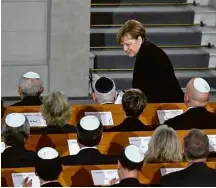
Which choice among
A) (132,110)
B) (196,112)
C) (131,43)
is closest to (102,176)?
(132,110)

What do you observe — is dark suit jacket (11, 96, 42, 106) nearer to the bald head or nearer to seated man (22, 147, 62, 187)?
the bald head

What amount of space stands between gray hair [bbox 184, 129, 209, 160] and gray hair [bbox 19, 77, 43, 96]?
2298 mm

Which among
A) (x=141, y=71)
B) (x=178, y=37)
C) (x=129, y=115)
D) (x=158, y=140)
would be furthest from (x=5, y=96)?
(x=158, y=140)

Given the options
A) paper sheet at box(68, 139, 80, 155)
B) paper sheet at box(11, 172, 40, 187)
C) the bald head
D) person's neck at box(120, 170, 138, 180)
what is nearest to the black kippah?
the bald head

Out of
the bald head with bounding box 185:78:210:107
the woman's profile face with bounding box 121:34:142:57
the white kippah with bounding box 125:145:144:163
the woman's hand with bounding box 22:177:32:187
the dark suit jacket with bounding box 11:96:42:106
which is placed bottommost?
the woman's hand with bounding box 22:177:32:187

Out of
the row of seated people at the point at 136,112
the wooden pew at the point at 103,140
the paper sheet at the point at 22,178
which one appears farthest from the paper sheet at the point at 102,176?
the row of seated people at the point at 136,112

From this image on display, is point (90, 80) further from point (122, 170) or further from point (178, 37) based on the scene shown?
point (122, 170)

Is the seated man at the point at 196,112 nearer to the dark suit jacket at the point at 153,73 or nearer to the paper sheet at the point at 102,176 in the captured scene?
the dark suit jacket at the point at 153,73

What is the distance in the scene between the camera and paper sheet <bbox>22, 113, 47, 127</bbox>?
793cm

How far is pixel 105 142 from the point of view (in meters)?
7.47

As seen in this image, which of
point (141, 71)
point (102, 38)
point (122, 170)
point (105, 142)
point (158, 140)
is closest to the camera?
point (122, 170)

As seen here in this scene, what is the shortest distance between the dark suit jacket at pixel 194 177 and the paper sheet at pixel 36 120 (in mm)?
2080

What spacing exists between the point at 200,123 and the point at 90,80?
4.37 metres

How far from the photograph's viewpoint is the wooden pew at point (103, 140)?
7340mm
